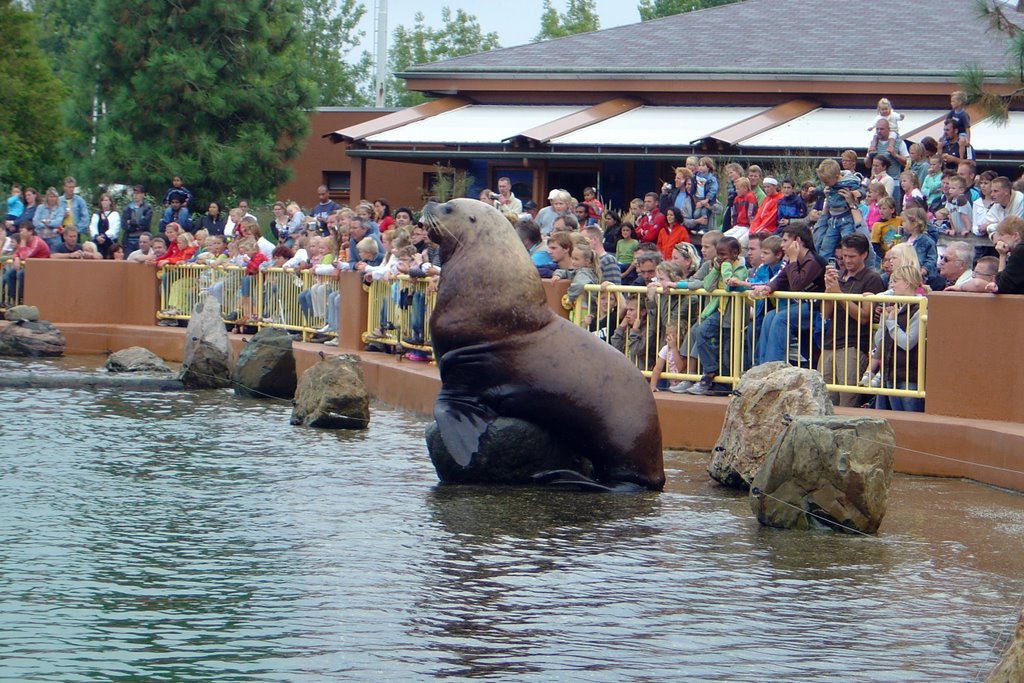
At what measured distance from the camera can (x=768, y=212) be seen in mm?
16766

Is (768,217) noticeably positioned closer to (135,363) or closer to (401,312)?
(401,312)

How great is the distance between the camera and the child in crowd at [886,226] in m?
15.3

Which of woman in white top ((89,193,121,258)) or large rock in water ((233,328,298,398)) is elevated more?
woman in white top ((89,193,121,258))

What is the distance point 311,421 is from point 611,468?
3910 mm

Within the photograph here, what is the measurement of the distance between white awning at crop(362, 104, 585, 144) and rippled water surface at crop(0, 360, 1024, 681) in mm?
17353

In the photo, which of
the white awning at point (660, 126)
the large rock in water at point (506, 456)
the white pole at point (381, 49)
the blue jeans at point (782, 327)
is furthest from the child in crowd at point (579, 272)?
the white pole at point (381, 49)

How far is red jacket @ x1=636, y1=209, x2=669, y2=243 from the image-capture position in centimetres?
1900

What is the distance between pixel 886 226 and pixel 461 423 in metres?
6.50

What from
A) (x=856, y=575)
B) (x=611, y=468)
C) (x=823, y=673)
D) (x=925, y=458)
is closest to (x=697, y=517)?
(x=611, y=468)

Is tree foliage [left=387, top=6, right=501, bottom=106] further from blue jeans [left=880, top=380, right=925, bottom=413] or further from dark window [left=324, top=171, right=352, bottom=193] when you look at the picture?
blue jeans [left=880, top=380, right=925, bottom=413]

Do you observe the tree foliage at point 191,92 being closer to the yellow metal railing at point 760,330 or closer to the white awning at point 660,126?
the white awning at point 660,126

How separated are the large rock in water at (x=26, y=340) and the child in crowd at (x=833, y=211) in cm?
1090

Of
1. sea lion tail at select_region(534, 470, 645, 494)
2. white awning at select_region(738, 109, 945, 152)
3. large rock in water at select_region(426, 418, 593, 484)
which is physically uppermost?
white awning at select_region(738, 109, 945, 152)

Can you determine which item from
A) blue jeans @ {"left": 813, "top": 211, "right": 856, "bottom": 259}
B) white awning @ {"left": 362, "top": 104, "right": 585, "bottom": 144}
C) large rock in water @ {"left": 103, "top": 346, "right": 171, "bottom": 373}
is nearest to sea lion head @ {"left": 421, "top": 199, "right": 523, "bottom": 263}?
blue jeans @ {"left": 813, "top": 211, "right": 856, "bottom": 259}
